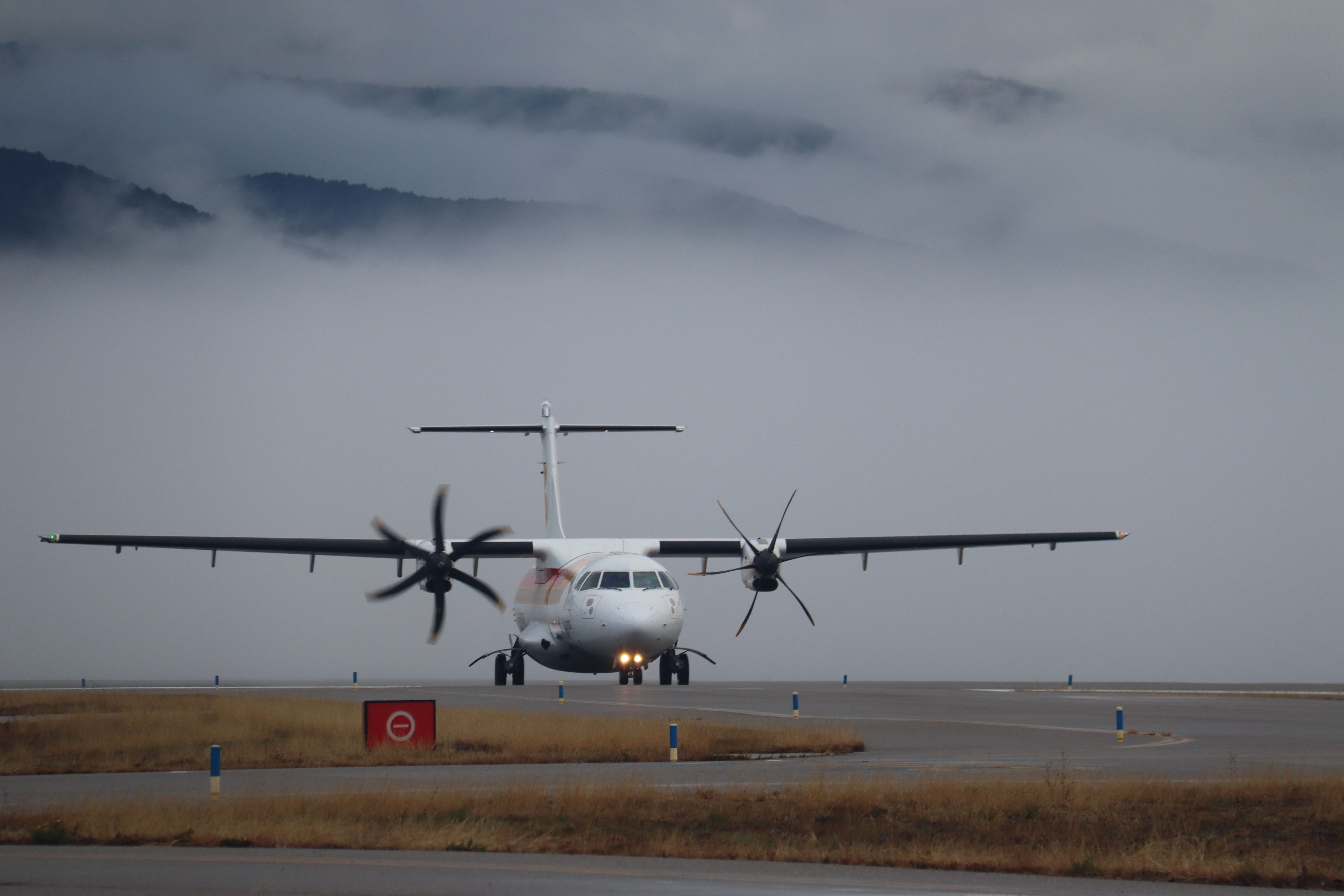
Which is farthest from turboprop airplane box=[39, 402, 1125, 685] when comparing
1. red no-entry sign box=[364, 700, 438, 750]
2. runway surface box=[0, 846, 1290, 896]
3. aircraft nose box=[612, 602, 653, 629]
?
runway surface box=[0, 846, 1290, 896]

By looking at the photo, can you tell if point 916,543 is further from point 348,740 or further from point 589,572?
point 348,740

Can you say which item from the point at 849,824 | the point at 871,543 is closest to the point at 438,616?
the point at 871,543

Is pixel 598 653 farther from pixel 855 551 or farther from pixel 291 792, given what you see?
pixel 291 792

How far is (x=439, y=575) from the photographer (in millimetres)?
39625

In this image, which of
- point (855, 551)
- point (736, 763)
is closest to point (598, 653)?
point (855, 551)

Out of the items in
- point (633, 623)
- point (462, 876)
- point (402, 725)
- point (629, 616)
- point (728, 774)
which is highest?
point (629, 616)

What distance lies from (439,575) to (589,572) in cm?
440

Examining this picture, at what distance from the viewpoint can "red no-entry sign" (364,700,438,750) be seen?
925 inches

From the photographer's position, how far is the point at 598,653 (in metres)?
40.7

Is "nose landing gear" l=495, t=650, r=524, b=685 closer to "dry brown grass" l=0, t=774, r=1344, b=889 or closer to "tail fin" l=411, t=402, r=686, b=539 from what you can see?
"tail fin" l=411, t=402, r=686, b=539

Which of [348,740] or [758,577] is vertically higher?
[758,577]

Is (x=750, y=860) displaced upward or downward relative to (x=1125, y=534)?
downward

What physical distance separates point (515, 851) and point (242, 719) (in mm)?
19292

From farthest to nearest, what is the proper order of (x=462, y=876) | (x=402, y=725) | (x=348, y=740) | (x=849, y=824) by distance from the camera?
(x=348, y=740) → (x=402, y=725) → (x=849, y=824) → (x=462, y=876)
